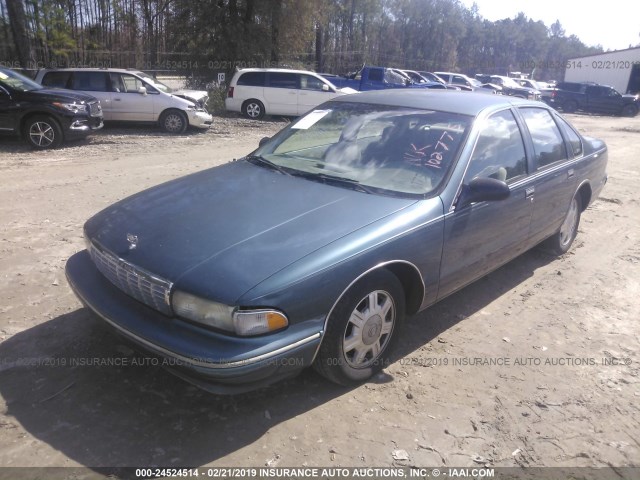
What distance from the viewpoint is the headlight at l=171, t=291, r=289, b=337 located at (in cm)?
258

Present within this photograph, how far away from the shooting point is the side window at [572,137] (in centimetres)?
525

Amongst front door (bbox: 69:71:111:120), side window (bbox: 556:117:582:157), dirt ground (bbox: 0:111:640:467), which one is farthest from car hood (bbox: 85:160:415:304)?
front door (bbox: 69:71:111:120)

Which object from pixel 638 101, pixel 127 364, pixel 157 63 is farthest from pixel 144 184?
pixel 638 101

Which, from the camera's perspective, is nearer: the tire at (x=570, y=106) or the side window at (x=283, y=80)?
the side window at (x=283, y=80)

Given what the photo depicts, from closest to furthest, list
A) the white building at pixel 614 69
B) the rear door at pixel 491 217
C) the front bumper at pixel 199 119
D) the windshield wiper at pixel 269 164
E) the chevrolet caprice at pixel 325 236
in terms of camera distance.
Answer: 1. the chevrolet caprice at pixel 325 236
2. the rear door at pixel 491 217
3. the windshield wiper at pixel 269 164
4. the front bumper at pixel 199 119
5. the white building at pixel 614 69

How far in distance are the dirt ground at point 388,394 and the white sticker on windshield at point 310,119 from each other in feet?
6.13

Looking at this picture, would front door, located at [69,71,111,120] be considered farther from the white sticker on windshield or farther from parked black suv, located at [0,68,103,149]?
the white sticker on windshield

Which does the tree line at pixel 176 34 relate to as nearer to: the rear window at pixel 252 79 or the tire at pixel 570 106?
the rear window at pixel 252 79

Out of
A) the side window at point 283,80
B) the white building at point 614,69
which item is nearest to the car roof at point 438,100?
the side window at point 283,80

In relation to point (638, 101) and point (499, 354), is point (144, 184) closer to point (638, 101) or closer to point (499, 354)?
point (499, 354)

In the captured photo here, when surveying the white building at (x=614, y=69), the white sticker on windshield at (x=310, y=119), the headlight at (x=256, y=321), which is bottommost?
the headlight at (x=256, y=321)

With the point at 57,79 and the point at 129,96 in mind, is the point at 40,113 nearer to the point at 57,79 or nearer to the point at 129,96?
the point at 57,79

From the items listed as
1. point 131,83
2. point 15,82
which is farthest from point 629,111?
point 15,82

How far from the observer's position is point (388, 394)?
3.25 m
